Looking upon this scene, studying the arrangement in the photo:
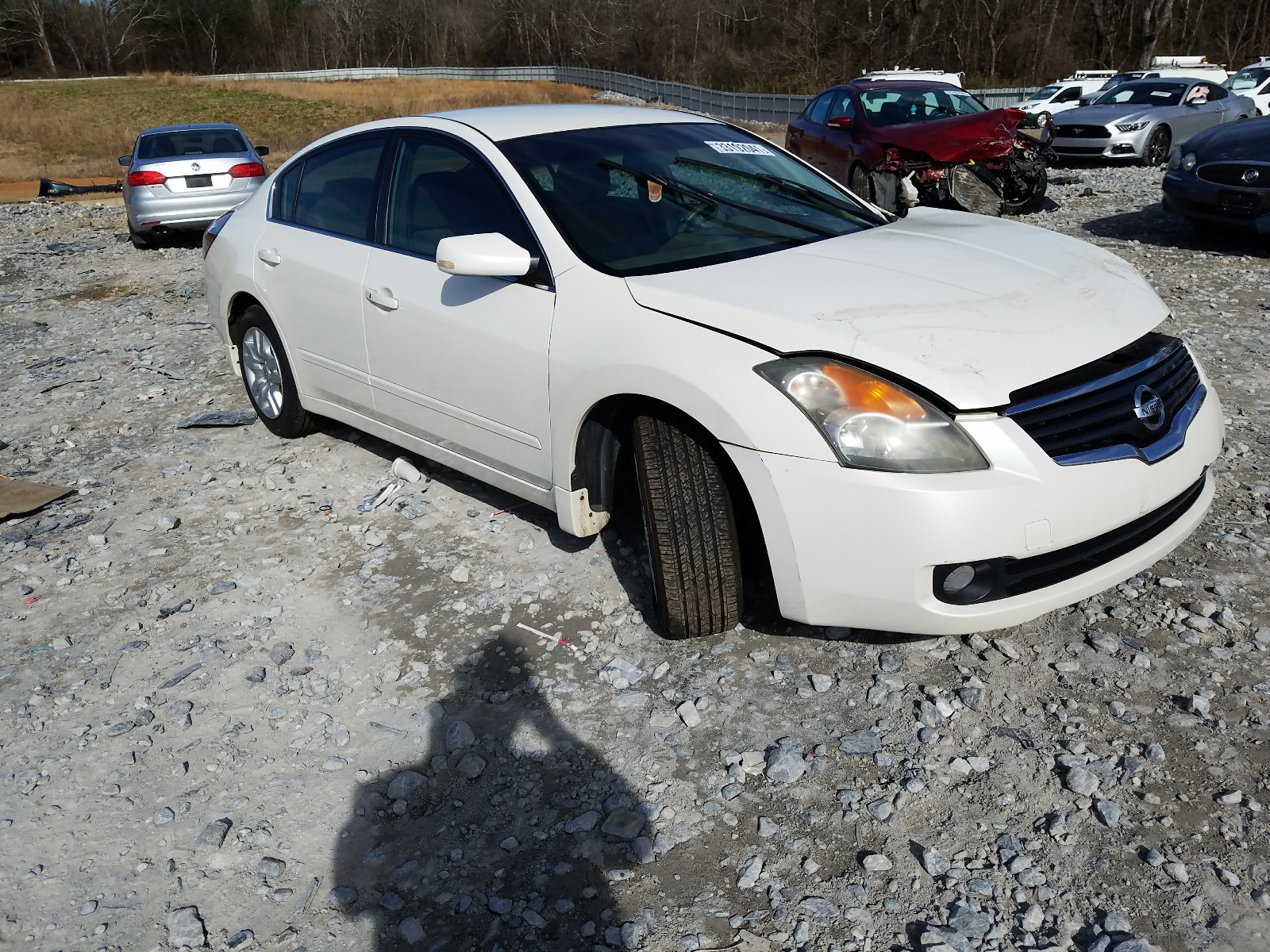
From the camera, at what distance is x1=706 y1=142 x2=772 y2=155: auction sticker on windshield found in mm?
4340

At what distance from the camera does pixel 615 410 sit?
3.43 metres

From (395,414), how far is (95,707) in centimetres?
164

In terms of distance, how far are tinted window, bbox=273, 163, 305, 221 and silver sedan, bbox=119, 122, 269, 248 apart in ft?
27.4

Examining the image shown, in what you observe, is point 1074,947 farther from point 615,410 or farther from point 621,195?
point 621,195

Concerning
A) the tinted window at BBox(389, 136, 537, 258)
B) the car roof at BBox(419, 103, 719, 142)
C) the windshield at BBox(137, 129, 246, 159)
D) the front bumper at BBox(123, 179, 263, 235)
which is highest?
the car roof at BBox(419, 103, 719, 142)


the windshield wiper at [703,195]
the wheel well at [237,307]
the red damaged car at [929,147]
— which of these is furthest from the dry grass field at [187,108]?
the windshield wiper at [703,195]

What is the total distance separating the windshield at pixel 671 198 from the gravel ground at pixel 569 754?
1.21 metres

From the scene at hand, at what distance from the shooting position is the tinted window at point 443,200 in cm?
385

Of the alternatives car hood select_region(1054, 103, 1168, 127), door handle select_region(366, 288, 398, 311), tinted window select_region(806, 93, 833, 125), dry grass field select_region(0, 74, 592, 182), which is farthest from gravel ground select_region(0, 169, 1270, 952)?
dry grass field select_region(0, 74, 592, 182)

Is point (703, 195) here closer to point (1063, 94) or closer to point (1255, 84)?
point (1255, 84)

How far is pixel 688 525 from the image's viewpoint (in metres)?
3.18

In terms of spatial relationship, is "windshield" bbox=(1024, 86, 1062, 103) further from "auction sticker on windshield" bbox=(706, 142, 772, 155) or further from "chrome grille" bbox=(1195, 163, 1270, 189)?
"auction sticker on windshield" bbox=(706, 142, 772, 155)

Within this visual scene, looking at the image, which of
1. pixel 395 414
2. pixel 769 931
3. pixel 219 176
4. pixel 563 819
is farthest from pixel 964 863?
pixel 219 176

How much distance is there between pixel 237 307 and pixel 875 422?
396cm
